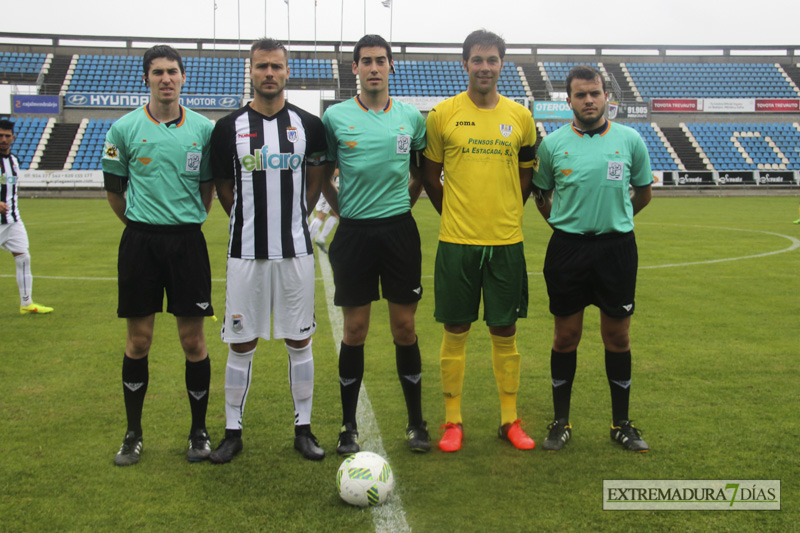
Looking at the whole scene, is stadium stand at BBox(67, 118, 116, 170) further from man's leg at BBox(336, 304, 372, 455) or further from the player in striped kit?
man's leg at BBox(336, 304, 372, 455)

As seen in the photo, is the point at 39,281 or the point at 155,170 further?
the point at 39,281

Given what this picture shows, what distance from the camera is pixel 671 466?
357cm

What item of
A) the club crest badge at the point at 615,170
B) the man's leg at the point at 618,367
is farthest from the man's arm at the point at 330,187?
the man's leg at the point at 618,367

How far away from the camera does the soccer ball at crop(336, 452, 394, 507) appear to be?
3.17 metres

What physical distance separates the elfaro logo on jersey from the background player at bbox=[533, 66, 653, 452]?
1551mm

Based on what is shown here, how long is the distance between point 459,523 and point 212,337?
4077 mm

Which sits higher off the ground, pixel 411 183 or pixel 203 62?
pixel 203 62

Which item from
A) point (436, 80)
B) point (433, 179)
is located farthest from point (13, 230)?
point (436, 80)

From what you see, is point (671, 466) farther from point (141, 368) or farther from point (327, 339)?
point (327, 339)

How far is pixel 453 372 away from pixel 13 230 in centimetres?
618

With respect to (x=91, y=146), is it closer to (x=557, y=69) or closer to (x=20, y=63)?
(x=20, y=63)

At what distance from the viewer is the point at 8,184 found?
761 cm

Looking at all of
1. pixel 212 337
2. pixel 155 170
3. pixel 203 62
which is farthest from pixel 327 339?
pixel 203 62

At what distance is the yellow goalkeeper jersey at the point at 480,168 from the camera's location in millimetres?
3914
